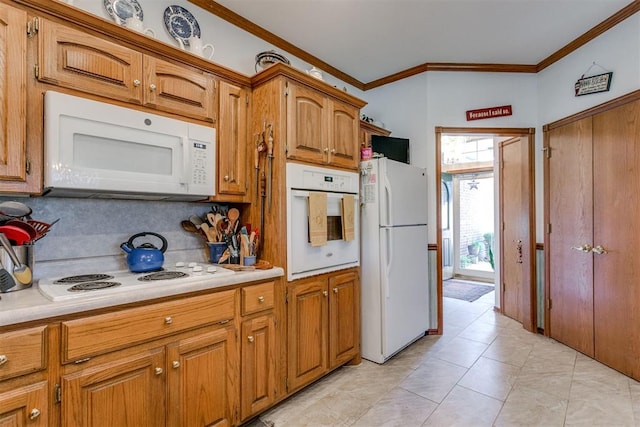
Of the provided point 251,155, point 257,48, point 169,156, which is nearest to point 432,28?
point 257,48

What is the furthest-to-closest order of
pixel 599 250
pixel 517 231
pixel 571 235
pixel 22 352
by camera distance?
pixel 517 231
pixel 571 235
pixel 599 250
pixel 22 352

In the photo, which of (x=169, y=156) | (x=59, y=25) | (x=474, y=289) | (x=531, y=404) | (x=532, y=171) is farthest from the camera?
(x=474, y=289)

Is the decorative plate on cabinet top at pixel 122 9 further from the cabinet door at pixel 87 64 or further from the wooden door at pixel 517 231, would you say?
the wooden door at pixel 517 231

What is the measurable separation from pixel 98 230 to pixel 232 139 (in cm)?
95

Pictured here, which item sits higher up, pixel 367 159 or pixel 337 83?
pixel 337 83

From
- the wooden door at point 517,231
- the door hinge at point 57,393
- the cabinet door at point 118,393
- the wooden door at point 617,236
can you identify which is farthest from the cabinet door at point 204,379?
the wooden door at point 517,231

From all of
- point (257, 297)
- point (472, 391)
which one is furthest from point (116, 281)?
point (472, 391)

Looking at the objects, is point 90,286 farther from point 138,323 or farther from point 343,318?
point 343,318

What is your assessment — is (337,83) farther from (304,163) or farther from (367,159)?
(304,163)

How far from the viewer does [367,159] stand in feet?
9.07

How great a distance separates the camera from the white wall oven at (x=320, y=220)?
2.07m

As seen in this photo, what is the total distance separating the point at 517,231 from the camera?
3.62 meters

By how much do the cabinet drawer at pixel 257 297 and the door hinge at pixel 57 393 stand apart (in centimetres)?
82

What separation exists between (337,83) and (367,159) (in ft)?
3.88
